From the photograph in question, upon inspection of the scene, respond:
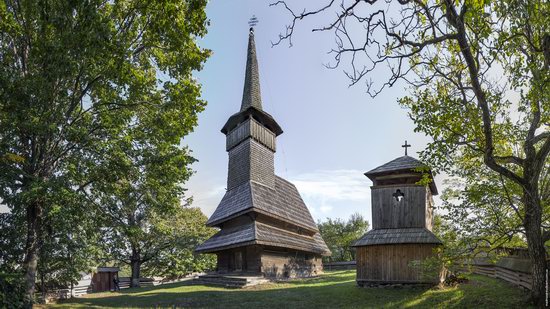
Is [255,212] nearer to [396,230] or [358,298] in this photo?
[396,230]

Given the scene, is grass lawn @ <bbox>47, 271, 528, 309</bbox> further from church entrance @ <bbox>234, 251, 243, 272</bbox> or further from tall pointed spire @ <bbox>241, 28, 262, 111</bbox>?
tall pointed spire @ <bbox>241, 28, 262, 111</bbox>

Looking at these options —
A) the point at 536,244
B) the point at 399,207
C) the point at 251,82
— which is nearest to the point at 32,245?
the point at 399,207

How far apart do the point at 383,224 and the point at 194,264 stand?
67.6 feet

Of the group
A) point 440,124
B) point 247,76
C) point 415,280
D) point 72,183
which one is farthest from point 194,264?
point 440,124

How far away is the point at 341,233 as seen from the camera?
57781 millimetres

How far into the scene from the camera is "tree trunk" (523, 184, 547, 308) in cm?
1067

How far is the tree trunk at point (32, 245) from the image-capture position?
13616 mm

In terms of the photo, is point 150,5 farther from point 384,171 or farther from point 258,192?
point 258,192

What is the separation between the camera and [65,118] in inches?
542

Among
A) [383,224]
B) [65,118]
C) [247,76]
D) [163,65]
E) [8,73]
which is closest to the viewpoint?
[8,73]

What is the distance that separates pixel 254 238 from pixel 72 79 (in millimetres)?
13170

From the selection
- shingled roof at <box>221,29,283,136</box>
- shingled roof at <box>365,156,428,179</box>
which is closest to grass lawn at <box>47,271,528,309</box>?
shingled roof at <box>365,156,428,179</box>

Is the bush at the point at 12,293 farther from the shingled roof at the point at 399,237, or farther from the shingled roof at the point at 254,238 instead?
the shingled roof at the point at 399,237

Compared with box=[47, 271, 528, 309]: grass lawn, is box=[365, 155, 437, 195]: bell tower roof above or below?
above
